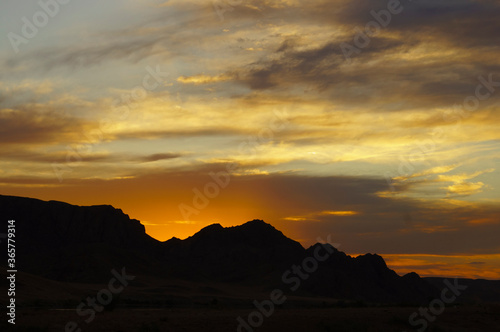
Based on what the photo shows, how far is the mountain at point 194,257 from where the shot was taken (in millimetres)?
151000

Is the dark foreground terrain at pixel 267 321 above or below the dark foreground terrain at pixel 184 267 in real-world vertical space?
below

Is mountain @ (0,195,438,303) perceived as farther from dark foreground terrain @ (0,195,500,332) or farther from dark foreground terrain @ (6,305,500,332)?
dark foreground terrain @ (6,305,500,332)

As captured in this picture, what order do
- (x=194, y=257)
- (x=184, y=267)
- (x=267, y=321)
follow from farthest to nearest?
(x=194, y=257) → (x=184, y=267) → (x=267, y=321)

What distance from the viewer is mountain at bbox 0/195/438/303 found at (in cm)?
15100

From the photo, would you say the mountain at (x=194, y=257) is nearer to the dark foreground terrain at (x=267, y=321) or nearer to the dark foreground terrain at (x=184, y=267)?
the dark foreground terrain at (x=184, y=267)

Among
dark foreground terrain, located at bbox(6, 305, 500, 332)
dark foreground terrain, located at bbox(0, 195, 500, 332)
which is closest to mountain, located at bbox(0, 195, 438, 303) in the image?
dark foreground terrain, located at bbox(0, 195, 500, 332)

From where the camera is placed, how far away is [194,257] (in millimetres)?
186375

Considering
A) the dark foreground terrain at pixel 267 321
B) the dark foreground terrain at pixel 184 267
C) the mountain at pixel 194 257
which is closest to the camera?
the dark foreground terrain at pixel 267 321

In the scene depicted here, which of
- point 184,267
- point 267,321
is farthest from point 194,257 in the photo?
point 267,321

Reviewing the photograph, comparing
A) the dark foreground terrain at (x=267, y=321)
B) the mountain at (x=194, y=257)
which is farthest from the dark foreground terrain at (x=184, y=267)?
the dark foreground terrain at (x=267, y=321)

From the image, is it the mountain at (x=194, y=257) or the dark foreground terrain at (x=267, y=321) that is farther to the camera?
the mountain at (x=194, y=257)

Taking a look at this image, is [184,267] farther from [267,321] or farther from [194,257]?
[267,321]

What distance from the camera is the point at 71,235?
178 metres

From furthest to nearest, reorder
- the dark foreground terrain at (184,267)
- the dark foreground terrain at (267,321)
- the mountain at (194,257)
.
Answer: the mountain at (194,257), the dark foreground terrain at (184,267), the dark foreground terrain at (267,321)
